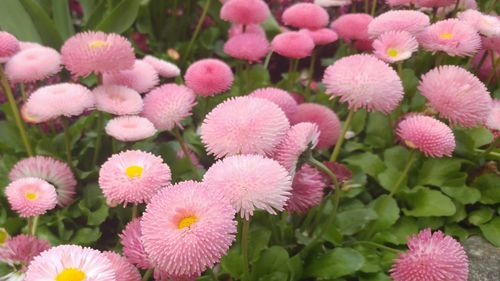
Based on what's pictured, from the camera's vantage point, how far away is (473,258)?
1.23 meters

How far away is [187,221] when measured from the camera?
2.46 ft

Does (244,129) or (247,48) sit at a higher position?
(244,129)

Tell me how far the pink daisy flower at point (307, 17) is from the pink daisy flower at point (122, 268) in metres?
1.07

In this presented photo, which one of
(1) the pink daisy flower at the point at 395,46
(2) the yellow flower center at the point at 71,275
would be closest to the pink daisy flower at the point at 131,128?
(2) the yellow flower center at the point at 71,275

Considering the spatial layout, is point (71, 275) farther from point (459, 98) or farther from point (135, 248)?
point (459, 98)

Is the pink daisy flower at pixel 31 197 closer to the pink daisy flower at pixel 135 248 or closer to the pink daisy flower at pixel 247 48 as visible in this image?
the pink daisy flower at pixel 135 248

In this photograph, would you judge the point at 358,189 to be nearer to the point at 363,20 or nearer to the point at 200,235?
the point at 363,20

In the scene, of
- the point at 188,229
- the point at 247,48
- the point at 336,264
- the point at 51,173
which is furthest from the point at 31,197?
the point at 247,48

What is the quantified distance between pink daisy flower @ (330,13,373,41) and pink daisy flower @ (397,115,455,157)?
0.57 m

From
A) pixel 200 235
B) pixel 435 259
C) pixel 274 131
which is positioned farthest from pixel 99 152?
pixel 435 259

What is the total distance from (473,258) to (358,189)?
1.07 ft

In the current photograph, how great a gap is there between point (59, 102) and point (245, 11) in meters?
0.71

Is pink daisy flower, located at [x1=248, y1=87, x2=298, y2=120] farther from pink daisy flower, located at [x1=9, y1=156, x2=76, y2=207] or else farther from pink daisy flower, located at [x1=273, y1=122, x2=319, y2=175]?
pink daisy flower, located at [x1=9, y1=156, x2=76, y2=207]

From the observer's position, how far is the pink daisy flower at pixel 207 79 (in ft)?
4.29
